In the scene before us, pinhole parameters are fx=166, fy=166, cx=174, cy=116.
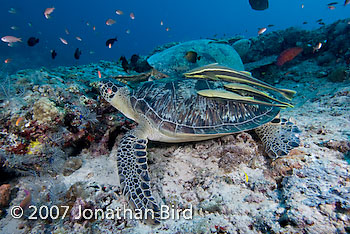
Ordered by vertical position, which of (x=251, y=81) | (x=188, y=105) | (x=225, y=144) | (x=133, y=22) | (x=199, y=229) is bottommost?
(x=199, y=229)

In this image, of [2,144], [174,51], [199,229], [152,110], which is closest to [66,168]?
[2,144]

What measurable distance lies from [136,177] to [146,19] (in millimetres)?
119330

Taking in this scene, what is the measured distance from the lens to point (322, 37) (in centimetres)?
766

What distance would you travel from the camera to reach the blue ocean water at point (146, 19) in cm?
6250

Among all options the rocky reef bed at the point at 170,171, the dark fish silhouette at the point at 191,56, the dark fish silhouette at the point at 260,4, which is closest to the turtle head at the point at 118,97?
the rocky reef bed at the point at 170,171

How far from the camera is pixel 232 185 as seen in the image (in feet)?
7.59

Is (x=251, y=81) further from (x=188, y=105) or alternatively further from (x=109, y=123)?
(x=109, y=123)

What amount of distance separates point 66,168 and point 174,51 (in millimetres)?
4827

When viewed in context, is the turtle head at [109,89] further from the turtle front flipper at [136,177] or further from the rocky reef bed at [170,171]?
the turtle front flipper at [136,177]

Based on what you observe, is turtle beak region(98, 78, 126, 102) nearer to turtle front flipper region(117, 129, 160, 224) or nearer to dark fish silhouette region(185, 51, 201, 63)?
turtle front flipper region(117, 129, 160, 224)

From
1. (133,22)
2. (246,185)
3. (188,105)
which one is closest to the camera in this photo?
(246,185)

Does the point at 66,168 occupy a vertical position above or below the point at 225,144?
below

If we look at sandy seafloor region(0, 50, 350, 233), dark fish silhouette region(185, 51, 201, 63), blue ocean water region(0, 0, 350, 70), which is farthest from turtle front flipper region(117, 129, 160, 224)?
blue ocean water region(0, 0, 350, 70)

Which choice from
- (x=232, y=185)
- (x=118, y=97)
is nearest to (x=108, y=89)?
(x=118, y=97)
